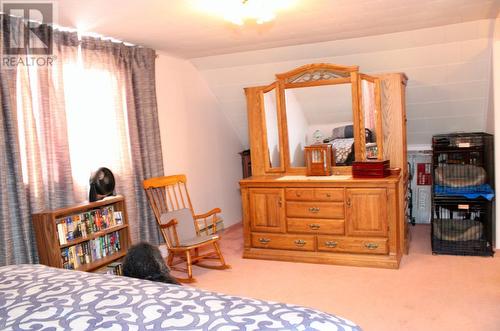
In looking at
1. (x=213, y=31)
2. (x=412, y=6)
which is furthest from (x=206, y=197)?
(x=412, y=6)

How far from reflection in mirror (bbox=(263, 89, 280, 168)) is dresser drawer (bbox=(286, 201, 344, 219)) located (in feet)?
1.98

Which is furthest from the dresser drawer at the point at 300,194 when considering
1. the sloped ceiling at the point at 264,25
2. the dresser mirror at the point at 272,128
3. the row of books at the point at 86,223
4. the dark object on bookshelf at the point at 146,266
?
the dark object on bookshelf at the point at 146,266

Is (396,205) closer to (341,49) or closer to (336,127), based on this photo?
(336,127)

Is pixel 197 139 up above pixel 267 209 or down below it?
above

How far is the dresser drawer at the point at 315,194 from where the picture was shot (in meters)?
3.86

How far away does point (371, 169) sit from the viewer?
12.5ft

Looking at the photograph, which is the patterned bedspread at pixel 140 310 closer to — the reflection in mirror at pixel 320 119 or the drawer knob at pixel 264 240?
the drawer knob at pixel 264 240

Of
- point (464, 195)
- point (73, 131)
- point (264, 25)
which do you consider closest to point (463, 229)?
point (464, 195)

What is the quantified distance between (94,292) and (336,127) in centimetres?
317

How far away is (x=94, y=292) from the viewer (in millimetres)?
1523

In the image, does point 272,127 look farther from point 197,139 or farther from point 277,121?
point 197,139

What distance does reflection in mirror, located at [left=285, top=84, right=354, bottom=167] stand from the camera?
13.7 ft

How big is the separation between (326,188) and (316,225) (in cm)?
37

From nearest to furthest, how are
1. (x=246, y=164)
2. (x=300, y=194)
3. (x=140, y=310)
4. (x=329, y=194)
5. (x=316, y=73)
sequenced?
(x=140, y=310) < (x=329, y=194) < (x=300, y=194) < (x=316, y=73) < (x=246, y=164)
